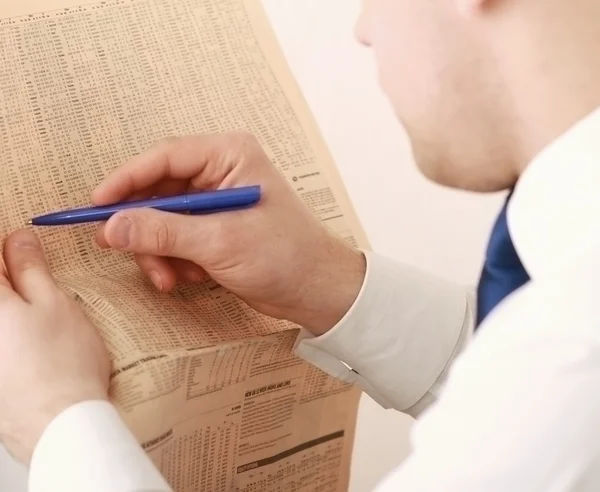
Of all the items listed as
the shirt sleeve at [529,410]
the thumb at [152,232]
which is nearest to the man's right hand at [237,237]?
the thumb at [152,232]

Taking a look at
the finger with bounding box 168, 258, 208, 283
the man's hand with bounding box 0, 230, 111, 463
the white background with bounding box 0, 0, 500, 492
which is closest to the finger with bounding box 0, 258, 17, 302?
the man's hand with bounding box 0, 230, 111, 463

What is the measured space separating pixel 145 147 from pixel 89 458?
0.25m

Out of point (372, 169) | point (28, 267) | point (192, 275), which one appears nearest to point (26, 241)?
point (28, 267)

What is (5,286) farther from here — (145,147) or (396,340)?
(396,340)

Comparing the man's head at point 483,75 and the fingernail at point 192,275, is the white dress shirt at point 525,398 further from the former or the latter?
the fingernail at point 192,275

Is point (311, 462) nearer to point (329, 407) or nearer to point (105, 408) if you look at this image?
point (329, 407)

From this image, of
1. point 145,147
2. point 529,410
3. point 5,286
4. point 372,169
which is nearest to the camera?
point 529,410

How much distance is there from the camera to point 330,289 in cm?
58

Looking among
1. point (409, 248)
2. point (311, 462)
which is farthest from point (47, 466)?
point (409, 248)

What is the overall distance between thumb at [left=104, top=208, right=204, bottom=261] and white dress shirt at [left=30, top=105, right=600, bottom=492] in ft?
0.37

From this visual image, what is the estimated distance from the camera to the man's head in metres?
0.38

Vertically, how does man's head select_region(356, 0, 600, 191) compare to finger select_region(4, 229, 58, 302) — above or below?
above

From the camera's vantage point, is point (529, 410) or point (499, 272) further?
point (499, 272)

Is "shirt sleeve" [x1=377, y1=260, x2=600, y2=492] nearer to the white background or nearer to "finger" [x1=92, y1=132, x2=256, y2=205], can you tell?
"finger" [x1=92, y1=132, x2=256, y2=205]
